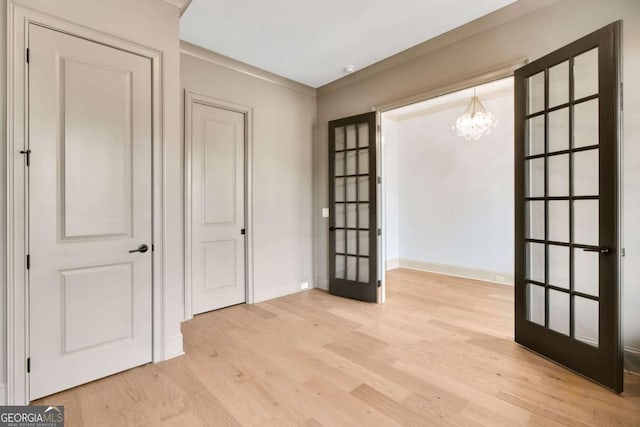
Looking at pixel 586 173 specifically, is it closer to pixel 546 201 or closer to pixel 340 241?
pixel 546 201

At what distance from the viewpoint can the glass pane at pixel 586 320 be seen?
2131mm

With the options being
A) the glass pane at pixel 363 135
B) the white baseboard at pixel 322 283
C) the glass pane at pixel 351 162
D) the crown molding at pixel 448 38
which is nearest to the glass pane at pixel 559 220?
the crown molding at pixel 448 38

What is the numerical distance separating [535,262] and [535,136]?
41.6 inches

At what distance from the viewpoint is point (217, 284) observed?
358 cm

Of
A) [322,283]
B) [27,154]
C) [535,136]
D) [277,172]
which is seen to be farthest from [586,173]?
[27,154]

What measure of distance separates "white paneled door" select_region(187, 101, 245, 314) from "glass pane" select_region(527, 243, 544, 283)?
3038 millimetres

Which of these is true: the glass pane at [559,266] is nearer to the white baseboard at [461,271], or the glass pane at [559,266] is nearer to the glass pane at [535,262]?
the glass pane at [535,262]

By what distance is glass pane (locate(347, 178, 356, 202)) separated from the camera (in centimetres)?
406

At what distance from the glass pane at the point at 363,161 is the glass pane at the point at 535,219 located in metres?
1.87

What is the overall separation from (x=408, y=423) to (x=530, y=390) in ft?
3.11

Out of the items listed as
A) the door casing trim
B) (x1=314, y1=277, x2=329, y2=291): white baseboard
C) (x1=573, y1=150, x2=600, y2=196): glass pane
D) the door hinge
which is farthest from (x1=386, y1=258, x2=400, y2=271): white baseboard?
the door hinge

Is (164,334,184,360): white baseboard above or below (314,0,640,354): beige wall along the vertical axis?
below

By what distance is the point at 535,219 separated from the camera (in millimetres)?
2520

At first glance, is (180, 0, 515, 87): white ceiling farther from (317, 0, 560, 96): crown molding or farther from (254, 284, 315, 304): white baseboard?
(254, 284, 315, 304): white baseboard
